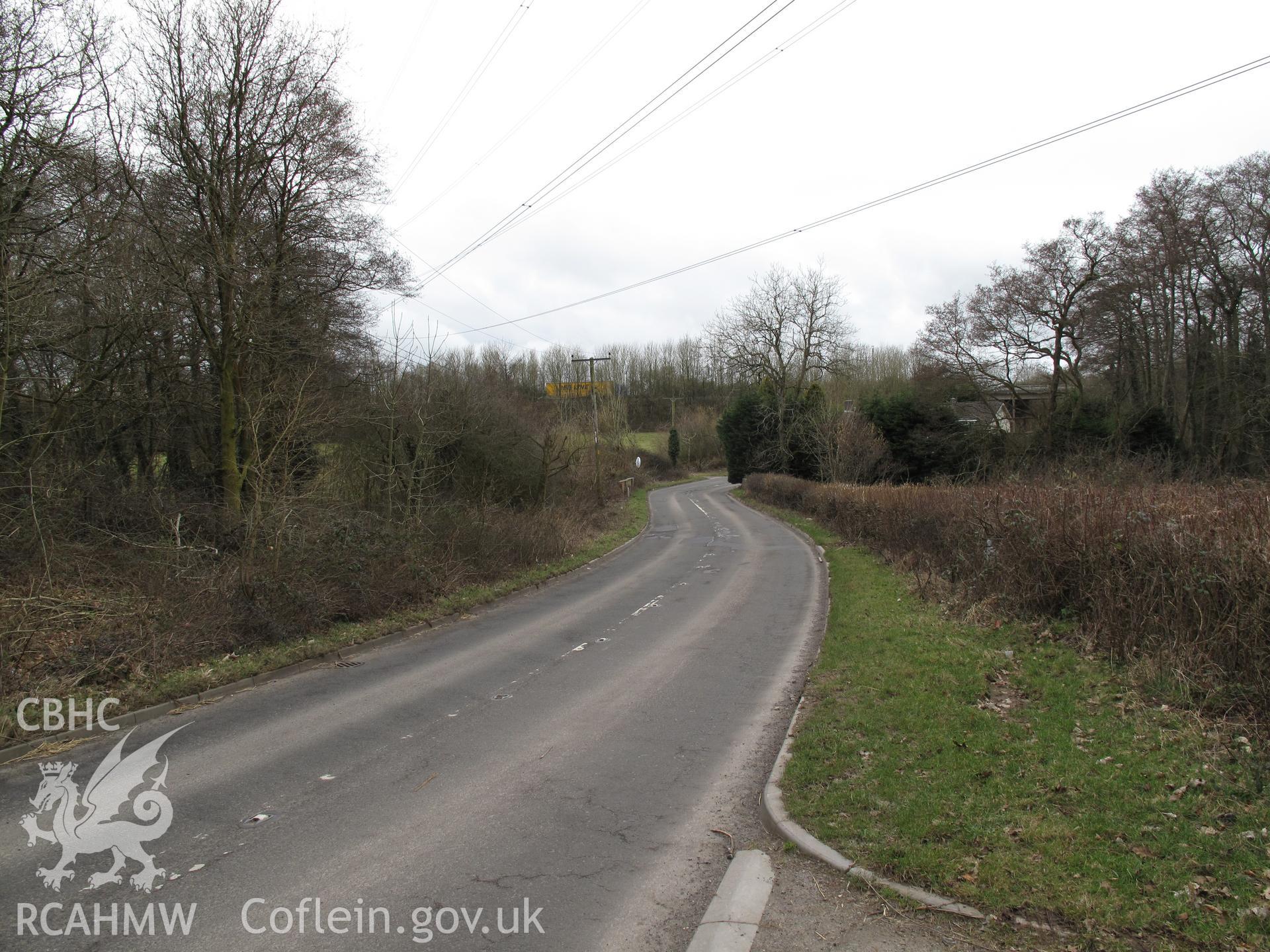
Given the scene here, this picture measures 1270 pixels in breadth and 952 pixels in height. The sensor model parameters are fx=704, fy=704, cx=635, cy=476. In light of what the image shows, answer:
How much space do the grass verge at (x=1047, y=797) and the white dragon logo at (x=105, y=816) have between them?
457cm

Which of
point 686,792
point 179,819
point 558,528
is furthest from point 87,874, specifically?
point 558,528

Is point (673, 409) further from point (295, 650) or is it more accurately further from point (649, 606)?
point (295, 650)

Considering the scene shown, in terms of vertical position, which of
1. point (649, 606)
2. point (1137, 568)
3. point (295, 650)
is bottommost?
point (649, 606)

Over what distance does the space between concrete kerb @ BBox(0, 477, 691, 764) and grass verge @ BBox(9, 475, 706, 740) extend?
0.07 m

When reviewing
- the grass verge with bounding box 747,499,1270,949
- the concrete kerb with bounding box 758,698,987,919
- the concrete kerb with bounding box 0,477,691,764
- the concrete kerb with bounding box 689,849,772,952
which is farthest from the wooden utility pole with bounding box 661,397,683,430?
the concrete kerb with bounding box 689,849,772,952

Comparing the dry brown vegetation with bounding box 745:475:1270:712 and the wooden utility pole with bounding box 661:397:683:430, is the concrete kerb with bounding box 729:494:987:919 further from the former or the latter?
the wooden utility pole with bounding box 661:397:683:430

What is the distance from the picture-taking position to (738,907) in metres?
4.12

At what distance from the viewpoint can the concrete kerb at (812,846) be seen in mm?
3871

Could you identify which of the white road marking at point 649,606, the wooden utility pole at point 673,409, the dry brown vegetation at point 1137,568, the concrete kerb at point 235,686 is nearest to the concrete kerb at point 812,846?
the dry brown vegetation at point 1137,568

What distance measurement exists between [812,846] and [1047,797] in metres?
1.76

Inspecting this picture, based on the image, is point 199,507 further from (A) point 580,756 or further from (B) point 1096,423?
(B) point 1096,423

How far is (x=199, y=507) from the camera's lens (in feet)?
45.4

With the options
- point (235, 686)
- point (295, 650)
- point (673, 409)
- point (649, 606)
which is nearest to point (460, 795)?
point (235, 686)

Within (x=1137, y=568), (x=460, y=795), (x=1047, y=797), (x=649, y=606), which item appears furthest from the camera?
(x=649, y=606)
